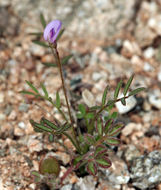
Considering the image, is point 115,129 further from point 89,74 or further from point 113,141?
point 89,74

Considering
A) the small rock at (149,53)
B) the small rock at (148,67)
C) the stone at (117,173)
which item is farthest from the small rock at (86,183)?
the small rock at (149,53)

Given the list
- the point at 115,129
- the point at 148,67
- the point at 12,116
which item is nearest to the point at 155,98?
the point at 148,67

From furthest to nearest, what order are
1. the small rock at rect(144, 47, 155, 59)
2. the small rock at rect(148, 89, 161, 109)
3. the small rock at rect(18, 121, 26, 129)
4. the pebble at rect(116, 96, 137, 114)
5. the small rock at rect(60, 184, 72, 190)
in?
the small rock at rect(144, 47, 155, 59) → the small rock at rect(148, 89, 161, 109) → the pebble at rect(116, 96, 137, 114) → the small rock at rect(18, 121, 26, 129) → the small rock at rect(60, 184, 72, 190)

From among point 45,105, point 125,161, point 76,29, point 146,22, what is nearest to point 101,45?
point 76,29

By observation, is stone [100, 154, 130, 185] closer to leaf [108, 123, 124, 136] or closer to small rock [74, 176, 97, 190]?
small rock [74, 176, 97, 190]

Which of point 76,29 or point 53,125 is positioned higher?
point 76,29

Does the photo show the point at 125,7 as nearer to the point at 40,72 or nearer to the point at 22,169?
the point at 40,72

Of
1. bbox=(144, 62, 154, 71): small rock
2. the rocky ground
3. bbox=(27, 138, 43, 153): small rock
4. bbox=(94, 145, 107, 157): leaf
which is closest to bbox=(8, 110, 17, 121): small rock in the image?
the rocky ground

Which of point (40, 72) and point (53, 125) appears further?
point (40, 72)

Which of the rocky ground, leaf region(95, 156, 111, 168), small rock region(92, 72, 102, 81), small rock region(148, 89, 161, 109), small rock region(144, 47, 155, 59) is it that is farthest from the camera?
small rock region(144, 47, 155, 59)
